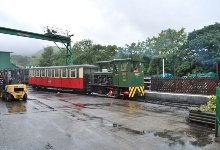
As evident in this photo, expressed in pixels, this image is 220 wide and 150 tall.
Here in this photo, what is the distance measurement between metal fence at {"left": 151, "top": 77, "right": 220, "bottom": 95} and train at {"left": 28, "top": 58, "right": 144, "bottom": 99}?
176 cm

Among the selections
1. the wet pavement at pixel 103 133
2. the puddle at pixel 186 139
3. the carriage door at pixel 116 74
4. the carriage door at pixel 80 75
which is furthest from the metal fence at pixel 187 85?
the puddle at pixel 186 139

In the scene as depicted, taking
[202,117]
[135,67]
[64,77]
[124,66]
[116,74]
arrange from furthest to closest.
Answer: [64,77] → [116,74] → [135,67] → [124,66] → [202,117]

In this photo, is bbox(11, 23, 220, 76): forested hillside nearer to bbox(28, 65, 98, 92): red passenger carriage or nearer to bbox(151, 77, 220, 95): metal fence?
bbox(151, 77, 220, 95): metal fence

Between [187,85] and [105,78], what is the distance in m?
6.54

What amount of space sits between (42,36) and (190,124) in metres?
23.7

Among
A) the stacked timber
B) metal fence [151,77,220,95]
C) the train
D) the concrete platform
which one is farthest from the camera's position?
the train

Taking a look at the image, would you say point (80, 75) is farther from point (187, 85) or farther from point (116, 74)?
point (187, 85)

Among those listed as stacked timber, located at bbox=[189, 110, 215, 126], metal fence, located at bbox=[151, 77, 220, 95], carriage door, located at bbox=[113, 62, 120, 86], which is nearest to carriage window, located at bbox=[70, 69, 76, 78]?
carriage door, located at bbox=[113, 62, 120, 86]

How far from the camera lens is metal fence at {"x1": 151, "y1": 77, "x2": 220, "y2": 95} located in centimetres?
1541

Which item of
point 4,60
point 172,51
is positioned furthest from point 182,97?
point 4,60

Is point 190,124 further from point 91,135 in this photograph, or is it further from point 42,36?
point 42,36

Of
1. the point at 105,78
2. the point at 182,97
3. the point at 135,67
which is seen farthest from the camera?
the point at 105,78

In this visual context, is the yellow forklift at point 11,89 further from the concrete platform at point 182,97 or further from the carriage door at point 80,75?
the concrete platform at point 182,97

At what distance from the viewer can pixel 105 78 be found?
19375 millimetres
